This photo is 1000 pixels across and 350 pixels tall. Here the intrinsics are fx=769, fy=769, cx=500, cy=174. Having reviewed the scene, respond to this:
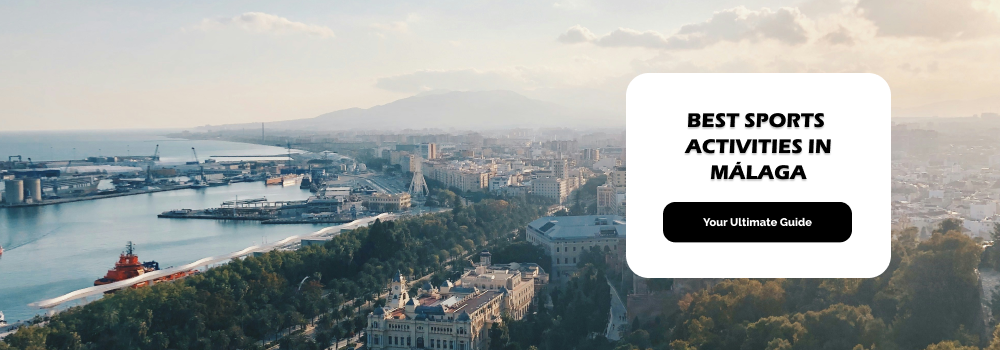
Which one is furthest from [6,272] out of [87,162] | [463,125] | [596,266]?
[463,125]

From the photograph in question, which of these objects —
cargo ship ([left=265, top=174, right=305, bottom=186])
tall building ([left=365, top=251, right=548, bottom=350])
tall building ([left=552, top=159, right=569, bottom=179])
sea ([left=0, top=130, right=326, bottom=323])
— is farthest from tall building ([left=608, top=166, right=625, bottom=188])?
cargo ship ([left=265, top=174, right=305, bottom=186])

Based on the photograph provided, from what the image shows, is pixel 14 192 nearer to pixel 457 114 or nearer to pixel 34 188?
pixel 34 188

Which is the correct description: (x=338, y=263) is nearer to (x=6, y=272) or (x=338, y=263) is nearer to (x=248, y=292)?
(x=248, y=292)

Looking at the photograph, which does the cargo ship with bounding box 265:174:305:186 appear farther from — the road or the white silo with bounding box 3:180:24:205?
the road

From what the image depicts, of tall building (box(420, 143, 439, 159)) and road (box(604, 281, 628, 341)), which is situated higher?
tall building (box(420, 143, 439, 159))

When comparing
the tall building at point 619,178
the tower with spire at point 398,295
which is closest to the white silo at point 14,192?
the tall building at point 619,178

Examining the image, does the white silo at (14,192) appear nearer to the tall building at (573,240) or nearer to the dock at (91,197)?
the dock at (91,197)
